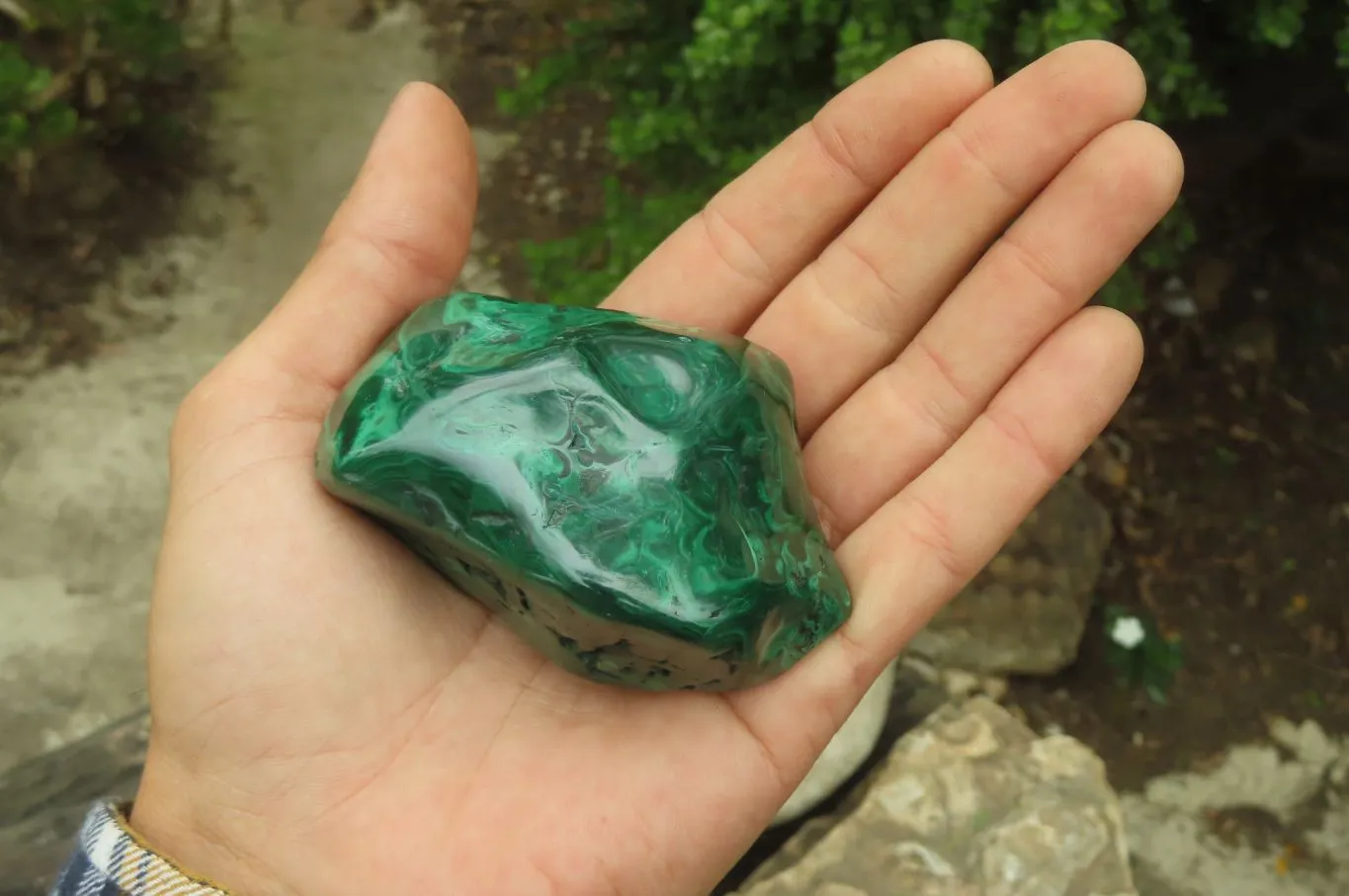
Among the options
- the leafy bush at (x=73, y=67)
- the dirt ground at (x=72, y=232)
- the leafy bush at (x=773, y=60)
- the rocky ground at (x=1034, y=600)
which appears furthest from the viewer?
the dirt ground at (x=72, y=232)

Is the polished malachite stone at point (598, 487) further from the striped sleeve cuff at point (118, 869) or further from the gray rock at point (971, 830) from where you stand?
the gray rock at point (971, 830)

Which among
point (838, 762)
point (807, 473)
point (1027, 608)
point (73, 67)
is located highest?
point (807, 473)

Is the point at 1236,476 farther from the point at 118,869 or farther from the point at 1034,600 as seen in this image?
the point at 118,869

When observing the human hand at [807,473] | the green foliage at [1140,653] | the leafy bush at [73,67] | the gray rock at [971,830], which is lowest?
A: the green foliage at [1140,653]

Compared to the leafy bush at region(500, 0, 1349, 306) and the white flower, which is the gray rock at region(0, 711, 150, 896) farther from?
the white flower

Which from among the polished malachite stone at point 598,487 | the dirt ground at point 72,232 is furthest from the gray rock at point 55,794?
the dirt ground at point 72,232

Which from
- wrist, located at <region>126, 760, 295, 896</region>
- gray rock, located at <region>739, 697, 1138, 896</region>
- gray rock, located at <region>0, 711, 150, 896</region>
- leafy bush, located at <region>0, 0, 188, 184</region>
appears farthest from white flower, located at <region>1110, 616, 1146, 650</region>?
leafy bush, located at <region>0, 0, 188, 184</region>

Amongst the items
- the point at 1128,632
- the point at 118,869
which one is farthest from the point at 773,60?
the point at 118,869

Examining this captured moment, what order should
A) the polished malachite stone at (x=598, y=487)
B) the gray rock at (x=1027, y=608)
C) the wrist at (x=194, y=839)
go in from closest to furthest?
the polished malachite stone at (x=598, y=487), the wrist at (x=194, y=839), the gray rock at (x=1027, y=608)
